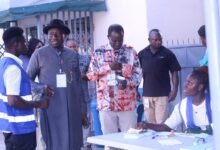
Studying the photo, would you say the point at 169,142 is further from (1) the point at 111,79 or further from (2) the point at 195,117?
(1) the point at 111,79

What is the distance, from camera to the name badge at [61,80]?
197 inches

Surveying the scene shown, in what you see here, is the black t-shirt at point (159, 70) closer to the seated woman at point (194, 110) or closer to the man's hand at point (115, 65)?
the man's hand at point (115, 65)

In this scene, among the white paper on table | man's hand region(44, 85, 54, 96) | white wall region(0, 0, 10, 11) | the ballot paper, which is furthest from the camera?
white wall region(0, 0, 10, 11)

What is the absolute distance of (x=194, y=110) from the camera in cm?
412

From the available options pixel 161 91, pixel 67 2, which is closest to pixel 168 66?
pixel 161 91

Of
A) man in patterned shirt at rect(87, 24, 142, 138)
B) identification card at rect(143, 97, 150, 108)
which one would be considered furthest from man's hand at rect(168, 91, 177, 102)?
man in patterned shirt at rect(87, 24, 142, 138)

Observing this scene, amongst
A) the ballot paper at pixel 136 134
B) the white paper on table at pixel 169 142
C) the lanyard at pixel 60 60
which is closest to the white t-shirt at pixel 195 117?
the ballot paper at pixel 136 134

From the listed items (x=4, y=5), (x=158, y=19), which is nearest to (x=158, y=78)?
(x=158, y=19)

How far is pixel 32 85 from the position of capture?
4.79m

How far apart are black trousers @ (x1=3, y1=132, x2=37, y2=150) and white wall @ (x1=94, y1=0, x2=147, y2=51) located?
4081 millimetres

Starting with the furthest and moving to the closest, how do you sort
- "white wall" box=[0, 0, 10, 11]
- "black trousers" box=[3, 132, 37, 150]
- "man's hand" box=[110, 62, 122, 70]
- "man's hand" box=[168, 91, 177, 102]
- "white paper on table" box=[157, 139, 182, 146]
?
"white wall" box=[0, 0, 10, 11] → "man's hand" box=[168, 91, 177, 102] → "man's hand" box=[110, 62, 122, 70] → "black trousers" box=[3, 132, 37, 150] → "white paper on table" box=[157, 139, 182, 146]

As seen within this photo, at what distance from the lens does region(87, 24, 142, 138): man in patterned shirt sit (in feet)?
17.4

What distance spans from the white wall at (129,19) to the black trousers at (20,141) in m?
4.08

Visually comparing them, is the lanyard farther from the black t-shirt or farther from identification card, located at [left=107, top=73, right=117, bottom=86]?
the black t-shirt
